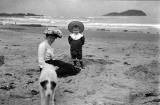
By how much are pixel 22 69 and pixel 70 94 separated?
2.60 m

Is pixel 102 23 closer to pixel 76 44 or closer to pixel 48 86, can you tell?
pixel 76 44

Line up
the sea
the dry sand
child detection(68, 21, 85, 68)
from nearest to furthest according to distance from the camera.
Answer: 1. the dry sand
2. child detection(68, 21, 85, 68)
3. the sea

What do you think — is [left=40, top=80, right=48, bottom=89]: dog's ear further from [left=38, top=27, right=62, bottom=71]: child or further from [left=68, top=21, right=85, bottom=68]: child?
[left=68, top=21, right=85, bottom=68]: child

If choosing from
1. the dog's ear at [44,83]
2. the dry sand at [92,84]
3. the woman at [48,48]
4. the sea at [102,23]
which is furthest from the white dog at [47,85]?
the sea at [102,23]

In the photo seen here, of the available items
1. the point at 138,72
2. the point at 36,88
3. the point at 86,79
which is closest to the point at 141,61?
the point at 138,72

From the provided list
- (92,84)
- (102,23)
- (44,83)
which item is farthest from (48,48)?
(102,23)

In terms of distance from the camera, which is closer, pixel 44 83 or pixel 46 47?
pixel 44 83

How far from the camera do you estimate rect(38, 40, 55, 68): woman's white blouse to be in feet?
17.5

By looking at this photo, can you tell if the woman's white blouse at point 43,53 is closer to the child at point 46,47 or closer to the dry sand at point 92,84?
the child at point 46,47

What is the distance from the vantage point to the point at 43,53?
211 inches

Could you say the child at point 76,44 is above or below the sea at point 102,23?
above

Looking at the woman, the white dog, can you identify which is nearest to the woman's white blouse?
the woman

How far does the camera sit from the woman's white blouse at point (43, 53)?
5.34 m

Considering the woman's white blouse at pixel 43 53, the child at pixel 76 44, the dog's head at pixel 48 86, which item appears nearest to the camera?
the dog's head at pixel 48 86
